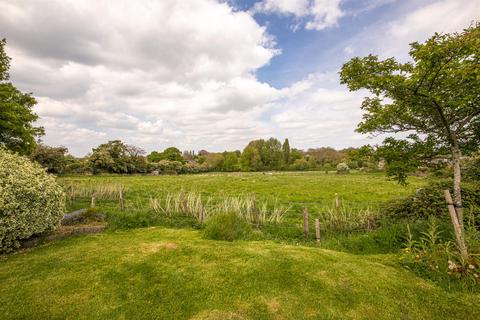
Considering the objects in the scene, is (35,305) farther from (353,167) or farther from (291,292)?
(353,167)

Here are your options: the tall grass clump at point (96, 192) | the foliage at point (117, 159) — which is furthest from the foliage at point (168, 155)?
the tall grass clump at point (96, 192)

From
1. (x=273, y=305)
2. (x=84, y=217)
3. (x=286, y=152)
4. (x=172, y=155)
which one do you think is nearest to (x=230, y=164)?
(x=286, y=152)

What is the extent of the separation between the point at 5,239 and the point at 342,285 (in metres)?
7.13

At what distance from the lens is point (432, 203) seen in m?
7.38

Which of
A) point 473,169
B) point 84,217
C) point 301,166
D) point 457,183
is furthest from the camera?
point 301,166

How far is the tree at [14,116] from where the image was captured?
10.9 m

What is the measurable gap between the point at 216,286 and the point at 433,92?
583cm

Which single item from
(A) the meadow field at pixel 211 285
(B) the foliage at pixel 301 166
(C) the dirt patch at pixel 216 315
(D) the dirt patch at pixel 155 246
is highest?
(B) the foliage at pixel 301 166

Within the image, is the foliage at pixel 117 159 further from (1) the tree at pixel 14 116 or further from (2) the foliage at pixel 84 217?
(2) the foliage at pixel 84 217

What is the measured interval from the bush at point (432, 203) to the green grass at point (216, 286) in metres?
3.25

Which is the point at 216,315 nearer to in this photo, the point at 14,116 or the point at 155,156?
the point at 14,116

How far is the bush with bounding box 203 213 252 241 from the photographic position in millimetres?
6891

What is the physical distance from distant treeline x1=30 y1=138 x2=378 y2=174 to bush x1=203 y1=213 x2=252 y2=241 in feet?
12.9

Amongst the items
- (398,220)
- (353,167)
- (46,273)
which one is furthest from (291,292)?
(353,167)
